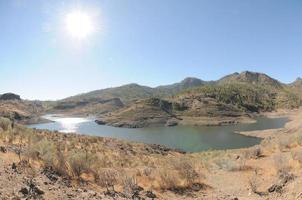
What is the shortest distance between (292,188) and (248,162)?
9.18 metres

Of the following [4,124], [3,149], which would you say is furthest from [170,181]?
[4,124]

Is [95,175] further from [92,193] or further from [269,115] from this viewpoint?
[269,115]

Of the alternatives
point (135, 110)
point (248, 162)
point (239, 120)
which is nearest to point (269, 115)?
point (239, 120)

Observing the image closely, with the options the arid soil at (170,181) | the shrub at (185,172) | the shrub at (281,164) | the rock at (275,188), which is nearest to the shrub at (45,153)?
the arid soil at (170,181)

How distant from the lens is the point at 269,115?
17150 cm

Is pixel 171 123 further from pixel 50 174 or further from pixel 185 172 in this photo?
pixel 50 174

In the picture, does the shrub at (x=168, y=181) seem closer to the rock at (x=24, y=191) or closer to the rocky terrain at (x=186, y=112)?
the rock at (x=24, y=191)

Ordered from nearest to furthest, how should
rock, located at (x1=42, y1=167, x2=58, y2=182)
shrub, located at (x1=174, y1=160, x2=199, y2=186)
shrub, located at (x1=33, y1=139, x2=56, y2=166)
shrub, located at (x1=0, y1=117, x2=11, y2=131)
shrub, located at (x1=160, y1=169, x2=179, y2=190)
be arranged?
rock, located at (x1=42, y1=167, x2=58, y2=182)
shrub, located at (x1=33, y1=139, x2=56, y2=166)
shrub, located at (x1=160, y1=169, x2=179, y2=190)
shrub, located at (x1=174, y1=160, x2=199, y2=186)
shrub, located at (x1=0, y1=117, x2=11, y2=131)

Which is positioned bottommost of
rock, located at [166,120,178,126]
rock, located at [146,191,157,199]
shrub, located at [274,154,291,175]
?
rock, located at [166,120,178,126]

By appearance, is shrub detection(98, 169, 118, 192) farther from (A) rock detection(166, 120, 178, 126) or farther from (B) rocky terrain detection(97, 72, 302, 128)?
(A) rock detection(166, 120, 178, 126)

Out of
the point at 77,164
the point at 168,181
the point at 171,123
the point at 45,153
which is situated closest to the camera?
the point at 77,164

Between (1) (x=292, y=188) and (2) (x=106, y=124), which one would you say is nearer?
(1) (x=292, y=188)

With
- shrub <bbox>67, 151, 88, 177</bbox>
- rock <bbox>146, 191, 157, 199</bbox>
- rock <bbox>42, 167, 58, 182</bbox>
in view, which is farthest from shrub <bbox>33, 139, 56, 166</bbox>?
rock <bbox>146, 191, 157, 199</bbox>

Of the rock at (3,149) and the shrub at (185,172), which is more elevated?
the rock at (3,149)
